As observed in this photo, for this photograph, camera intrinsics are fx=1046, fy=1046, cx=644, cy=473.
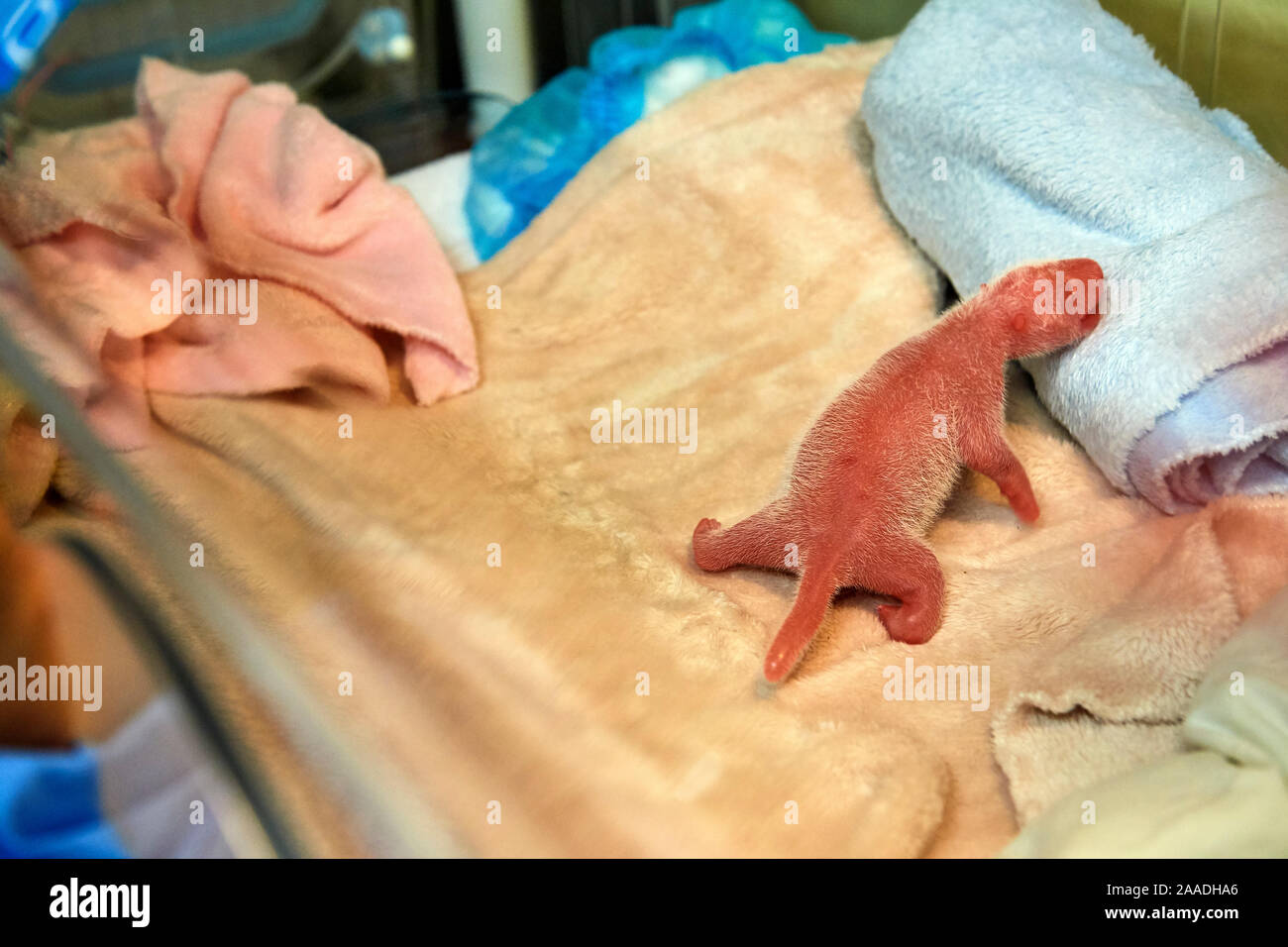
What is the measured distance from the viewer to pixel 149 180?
47.1 inches

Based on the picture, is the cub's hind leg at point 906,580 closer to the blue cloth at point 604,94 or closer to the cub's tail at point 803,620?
the cub's tail at point 803,620

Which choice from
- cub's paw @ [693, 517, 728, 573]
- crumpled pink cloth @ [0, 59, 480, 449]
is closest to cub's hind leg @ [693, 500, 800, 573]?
cub's paw @ [693, 517, 728, 573]

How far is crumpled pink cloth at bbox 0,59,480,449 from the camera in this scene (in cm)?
103

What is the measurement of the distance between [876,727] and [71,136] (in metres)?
1.06

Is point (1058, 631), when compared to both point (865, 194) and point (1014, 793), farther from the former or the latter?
point (865, 194)

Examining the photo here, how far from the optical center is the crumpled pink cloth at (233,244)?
1.03 meters

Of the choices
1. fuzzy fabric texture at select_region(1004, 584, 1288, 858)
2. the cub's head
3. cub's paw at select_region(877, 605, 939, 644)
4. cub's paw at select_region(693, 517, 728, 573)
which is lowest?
cub's paw at select_region(877, 605, 939, 644)

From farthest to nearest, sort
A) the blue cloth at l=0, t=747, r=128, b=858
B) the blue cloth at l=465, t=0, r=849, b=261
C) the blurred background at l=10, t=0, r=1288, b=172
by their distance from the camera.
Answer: the blue cloth at l=465, t=0, r=849, b=261
the blurred background at l=10, t=0, r=1288, b=172
the blue cloth at l=0, t=747, r=128, b=858

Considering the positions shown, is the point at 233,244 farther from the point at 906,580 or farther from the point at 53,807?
the point at 906,580

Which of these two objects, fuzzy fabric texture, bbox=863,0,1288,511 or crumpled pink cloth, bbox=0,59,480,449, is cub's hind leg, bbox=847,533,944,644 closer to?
fuzzy fabric texture, bbox=863,0,1288,511

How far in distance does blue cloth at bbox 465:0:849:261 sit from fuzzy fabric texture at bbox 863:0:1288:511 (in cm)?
34

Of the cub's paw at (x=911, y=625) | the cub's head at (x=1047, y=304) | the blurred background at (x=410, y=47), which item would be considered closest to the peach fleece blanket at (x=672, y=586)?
the cub's paw at (x=911, y=625)

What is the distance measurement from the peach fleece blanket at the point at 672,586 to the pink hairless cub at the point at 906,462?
47 mm
